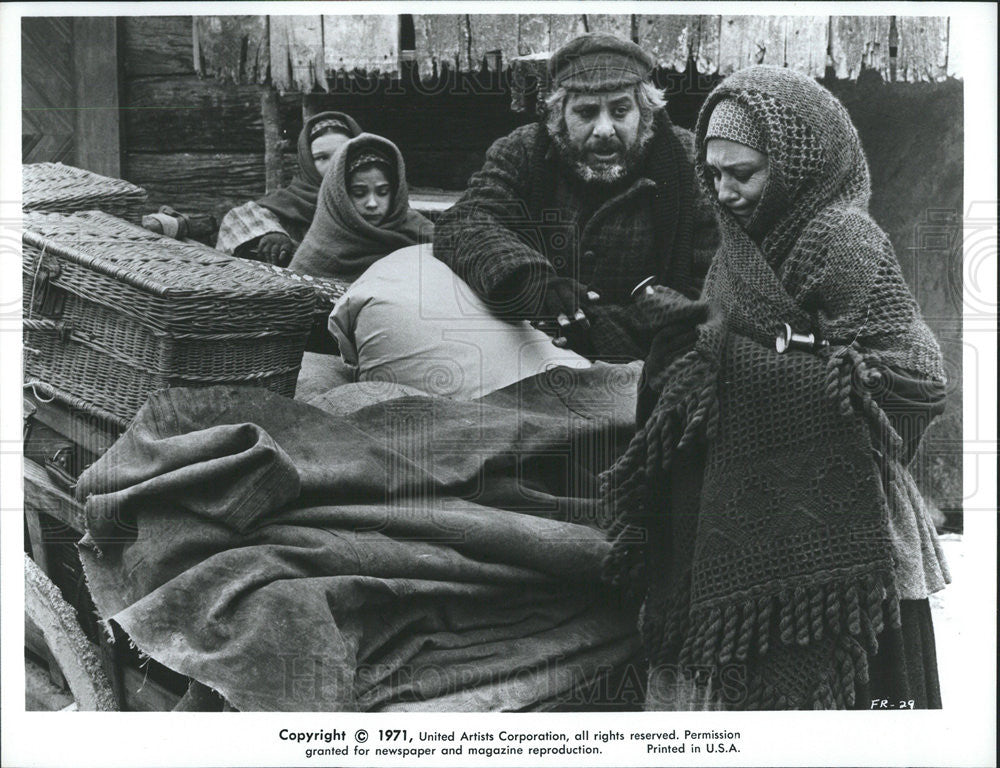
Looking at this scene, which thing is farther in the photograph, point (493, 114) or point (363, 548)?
point (493, 114)

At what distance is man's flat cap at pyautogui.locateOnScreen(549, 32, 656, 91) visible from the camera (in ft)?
12.7

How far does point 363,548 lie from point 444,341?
67cm

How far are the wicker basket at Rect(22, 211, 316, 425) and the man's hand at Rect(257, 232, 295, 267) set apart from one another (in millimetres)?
353

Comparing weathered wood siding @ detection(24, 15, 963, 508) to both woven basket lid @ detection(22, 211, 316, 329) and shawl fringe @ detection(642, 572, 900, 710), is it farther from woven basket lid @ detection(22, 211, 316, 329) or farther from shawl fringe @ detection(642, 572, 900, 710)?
shawl fringe @ detection(642, 572, 900, 710)

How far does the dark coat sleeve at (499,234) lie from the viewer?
3.87m

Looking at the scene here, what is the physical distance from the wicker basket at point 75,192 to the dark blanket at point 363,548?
0.72 metres

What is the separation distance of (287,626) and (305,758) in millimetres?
476

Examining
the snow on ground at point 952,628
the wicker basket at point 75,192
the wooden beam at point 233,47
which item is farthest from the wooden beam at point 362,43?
the snow on ground at point 952,628

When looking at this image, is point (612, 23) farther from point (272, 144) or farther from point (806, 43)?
point (272, 144)

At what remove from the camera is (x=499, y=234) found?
394cm

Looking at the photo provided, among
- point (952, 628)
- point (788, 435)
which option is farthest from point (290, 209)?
point (952, 628)

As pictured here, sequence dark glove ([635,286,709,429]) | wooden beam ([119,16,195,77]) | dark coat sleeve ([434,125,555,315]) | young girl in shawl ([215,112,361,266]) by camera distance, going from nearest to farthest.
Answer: dark glove ([635,286,709,429])
dark coat sleeve ([434,125,555,315])
wooden beam ([119,16,195,77])
young girl in shawl ([215,112,361,266])

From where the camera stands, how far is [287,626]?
10.8 feet

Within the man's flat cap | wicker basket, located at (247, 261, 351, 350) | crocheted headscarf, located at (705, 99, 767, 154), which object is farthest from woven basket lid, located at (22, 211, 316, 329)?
crocheted headscarf, located at (705, 99, 767, 154)
